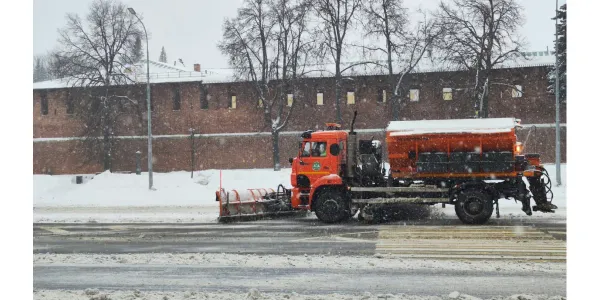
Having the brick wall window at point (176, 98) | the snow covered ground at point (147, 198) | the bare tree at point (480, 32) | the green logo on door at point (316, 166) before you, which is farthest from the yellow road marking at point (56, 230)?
the brick wall window at point (176, 98)

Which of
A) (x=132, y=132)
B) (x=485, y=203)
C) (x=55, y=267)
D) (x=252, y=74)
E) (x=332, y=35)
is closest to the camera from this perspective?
(x=55, y=267)

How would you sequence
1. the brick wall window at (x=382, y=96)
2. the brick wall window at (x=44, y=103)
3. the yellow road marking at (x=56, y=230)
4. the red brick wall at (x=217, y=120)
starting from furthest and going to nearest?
1. the brick wall window at (x=44, y=103)
2. the brick wall window at (x=382, y=96)
3. the red brick wall at (x=217, y=120)
4. the yellow road marking at (x=56, y=230)

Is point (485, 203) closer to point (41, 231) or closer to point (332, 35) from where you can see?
point (41, 231)

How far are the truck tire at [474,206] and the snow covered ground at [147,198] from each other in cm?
223

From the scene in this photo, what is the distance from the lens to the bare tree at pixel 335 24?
32744mm

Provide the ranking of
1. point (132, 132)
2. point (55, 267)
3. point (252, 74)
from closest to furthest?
point (55, 267)
point (252, 74)
point (132, 132)

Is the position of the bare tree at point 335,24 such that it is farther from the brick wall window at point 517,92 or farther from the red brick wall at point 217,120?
the brick wall window at point 517,92

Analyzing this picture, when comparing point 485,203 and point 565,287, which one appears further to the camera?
point 485,203

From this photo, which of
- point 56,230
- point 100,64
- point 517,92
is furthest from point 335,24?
point 56,230

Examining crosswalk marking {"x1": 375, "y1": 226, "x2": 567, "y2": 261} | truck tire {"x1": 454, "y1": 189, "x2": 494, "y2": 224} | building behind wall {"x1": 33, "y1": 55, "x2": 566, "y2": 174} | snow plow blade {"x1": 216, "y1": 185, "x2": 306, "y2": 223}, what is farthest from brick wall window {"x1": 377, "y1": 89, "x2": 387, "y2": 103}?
crosswalk marking {"x1": 375, "y1": 226, "x2": 567, "y2": 261}

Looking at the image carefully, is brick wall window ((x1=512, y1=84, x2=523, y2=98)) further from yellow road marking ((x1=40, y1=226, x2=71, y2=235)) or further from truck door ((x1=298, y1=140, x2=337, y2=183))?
yellow road marking ((x1=40, y1=226, x2=71, y2=235))
